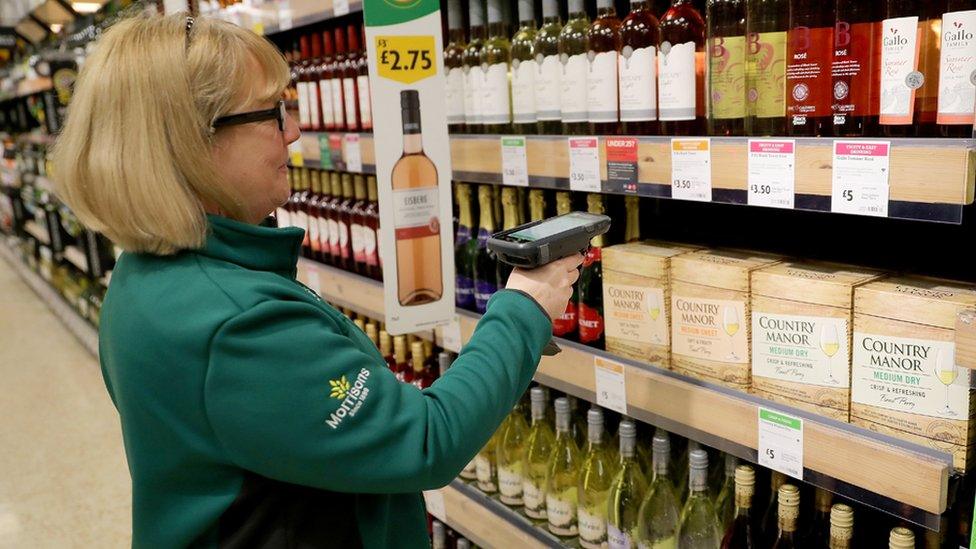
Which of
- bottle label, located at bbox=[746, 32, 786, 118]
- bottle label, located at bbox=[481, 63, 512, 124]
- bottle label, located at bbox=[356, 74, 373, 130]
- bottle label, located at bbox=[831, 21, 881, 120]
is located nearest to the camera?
bottle label, located at bbox=[831, 21, 881, 120]

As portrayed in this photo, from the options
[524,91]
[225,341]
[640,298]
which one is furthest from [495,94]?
[225,341]

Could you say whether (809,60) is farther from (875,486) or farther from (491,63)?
(491,63)

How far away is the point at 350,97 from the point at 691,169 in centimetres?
147

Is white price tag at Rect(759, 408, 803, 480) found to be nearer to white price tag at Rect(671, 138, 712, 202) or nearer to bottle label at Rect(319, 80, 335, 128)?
white price tag at Rect(671, 138, 712, 202)

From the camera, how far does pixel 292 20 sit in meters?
2.54

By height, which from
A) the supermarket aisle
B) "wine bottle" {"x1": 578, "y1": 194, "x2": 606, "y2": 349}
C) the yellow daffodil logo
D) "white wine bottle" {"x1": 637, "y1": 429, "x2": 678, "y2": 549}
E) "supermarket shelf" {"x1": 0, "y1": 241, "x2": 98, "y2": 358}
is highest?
the yellow daffodil logo

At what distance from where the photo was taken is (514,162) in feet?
5.85

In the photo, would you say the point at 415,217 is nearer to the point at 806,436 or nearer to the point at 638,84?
the point at 638,84

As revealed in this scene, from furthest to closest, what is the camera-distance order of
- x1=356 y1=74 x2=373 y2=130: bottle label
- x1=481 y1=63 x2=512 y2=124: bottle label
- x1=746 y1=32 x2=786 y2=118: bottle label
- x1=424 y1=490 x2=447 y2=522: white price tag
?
x1=356 y1=74 x2=373 y2=130: bottle label
x1=424 y1=490 x2=447 y2=522: white price tag
x1=481 y1=63 x2=512 y2=124: bottle label
x1=746 y1=32 x2=786 y2=118: bottle label

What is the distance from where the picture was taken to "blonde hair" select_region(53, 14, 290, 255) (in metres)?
1.00

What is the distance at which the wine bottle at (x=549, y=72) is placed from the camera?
1697 mm

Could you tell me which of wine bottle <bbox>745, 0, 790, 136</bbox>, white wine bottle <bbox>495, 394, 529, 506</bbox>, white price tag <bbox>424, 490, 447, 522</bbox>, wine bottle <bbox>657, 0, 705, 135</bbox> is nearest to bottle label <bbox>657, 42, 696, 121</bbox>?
wine bottle <bbox>657, 0, 705, 135</bbox>

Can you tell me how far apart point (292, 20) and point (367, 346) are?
1674mm

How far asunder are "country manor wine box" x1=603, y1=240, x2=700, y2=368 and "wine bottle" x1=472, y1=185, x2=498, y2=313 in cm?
54
